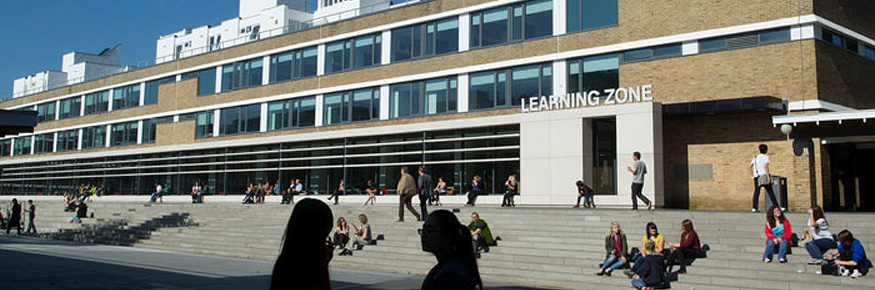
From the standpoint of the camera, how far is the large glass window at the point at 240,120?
1560 inches

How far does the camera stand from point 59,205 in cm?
4047

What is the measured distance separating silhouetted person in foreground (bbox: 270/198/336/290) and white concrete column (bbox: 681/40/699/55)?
2346 cm

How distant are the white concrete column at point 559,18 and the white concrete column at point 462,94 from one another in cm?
461

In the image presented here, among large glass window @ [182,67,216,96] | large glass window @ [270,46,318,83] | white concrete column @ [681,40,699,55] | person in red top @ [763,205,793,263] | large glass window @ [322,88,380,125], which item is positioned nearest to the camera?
person in red top @ [763,205,793,263]

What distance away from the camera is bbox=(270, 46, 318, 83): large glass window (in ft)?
123

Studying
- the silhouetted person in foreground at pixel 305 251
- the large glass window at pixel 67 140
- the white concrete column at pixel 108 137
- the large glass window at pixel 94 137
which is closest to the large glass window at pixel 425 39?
the white concrete column at pixel 108 137

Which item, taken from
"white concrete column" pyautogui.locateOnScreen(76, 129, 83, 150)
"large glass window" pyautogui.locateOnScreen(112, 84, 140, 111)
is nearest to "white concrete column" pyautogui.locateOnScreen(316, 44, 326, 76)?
"large glass window" pyautogui.locateOnScreen(112, 84, 140, 111)

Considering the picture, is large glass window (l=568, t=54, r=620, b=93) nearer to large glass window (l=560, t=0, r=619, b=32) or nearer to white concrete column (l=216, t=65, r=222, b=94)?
large glass window (l=560, t=0, r=619, b=32)

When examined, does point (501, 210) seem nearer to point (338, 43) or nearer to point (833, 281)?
point (833, 281)

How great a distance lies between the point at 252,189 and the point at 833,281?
29.7 meters

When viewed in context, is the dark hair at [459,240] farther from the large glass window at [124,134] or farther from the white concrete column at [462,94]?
the large glass window at [124,134]

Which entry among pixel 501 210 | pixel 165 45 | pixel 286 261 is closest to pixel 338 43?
pixel 501 210

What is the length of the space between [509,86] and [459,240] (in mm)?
26304

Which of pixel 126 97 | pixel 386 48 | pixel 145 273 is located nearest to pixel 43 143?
pixel 126 97
